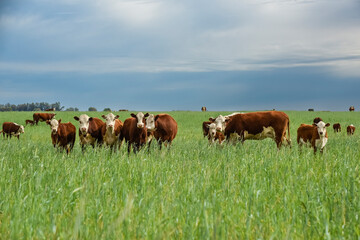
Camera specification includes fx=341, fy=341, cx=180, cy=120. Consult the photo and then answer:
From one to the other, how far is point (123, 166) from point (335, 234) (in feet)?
14.8

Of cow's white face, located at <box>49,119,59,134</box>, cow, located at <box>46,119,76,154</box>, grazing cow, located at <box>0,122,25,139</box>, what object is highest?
cow's white face, located at <box>49,119,59,134</box>

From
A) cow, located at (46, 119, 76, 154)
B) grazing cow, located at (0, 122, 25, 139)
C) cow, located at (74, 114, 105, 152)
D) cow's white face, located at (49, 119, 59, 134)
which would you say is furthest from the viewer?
grazing cow, located at (0, 122, 25, 139)

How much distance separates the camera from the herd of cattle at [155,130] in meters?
11.7

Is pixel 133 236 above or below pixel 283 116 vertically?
below

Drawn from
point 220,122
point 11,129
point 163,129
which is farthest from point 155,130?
point 11,129

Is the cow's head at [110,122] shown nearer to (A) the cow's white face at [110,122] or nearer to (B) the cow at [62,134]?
(A) the cow's white face at [110,122]

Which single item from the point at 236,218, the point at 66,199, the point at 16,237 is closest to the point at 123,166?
the point at 66,199

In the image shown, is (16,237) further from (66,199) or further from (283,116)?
(283,116)

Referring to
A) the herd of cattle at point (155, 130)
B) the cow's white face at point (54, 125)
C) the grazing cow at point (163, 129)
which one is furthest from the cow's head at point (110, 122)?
the cow's white face at point (54, 125)

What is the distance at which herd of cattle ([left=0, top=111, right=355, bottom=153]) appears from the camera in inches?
461

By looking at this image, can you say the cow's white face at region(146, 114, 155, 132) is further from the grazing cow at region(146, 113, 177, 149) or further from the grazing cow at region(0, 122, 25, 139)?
the grazing cow at region(0, 122, 25, 139)

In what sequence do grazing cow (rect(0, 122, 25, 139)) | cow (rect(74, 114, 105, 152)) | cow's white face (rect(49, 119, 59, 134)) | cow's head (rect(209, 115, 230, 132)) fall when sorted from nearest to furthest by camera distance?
cow's white face (rect(49, 119, 59, 134)), cow (rect(74, 114, 105, 152)), cow's head (rect(209, 115, 230, 132)), grazing cow (rect(0, 122, 25, 139))

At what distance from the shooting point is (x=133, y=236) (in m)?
3.21

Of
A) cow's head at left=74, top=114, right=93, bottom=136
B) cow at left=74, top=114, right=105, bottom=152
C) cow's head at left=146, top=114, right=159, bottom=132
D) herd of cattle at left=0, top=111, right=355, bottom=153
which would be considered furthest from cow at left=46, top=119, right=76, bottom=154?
cow's head at left=146, top=114, right=159, bottom=132
